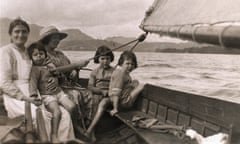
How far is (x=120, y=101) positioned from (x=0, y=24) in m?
0.79

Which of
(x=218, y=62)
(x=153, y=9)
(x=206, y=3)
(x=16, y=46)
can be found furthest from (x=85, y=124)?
(x=218, y=62)

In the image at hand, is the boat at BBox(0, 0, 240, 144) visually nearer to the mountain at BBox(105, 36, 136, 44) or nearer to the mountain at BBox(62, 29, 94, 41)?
the mountain at BBox(105, 36, 136, 44)

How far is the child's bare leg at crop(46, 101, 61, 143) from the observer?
175 cm

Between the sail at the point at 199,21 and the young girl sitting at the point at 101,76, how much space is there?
267mm

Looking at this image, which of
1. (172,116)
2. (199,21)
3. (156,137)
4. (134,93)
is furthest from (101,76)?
(199,21)

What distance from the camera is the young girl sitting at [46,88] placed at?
1.81 metres

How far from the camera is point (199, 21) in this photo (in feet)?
4.93

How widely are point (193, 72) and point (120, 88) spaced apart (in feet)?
3.19

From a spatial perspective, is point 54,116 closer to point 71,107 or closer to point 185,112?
point 71,107

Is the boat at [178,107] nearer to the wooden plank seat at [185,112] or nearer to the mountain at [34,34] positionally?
the wooden plank seat at [185,112]

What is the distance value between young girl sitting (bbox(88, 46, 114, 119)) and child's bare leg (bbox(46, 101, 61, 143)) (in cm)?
35

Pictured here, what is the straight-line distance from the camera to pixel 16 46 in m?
1.82

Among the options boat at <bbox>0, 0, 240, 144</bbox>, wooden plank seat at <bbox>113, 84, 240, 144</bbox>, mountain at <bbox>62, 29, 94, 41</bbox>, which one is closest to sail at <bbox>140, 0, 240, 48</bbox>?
boat at <bbox>0, 0, 240, 144</bbox>

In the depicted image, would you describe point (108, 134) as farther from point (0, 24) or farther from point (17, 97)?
point (0, 24)
